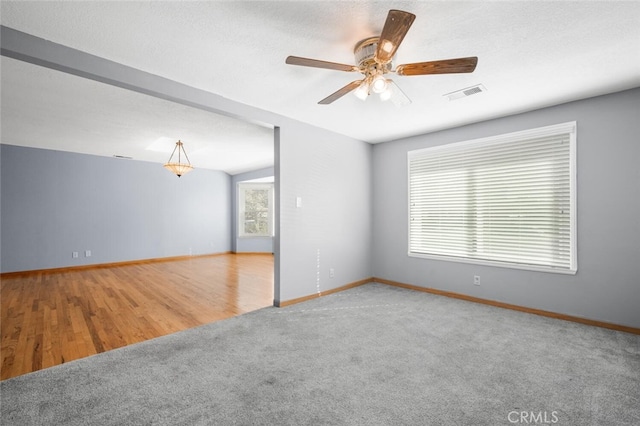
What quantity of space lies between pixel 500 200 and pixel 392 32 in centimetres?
303

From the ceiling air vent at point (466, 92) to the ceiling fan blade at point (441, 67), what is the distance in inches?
46.4

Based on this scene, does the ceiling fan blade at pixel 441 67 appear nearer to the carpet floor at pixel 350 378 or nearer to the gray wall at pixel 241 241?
the carpet floor at pixel 350 378

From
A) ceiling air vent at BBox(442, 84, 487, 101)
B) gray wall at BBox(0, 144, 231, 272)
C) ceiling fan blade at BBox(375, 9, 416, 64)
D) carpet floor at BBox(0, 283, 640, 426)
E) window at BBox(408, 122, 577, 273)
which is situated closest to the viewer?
ceiling fan blade at BBox(375, 9, 416, 64)

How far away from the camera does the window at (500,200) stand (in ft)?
10.9

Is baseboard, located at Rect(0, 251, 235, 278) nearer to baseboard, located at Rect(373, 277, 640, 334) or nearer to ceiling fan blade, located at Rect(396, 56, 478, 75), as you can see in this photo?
baseboard, located at Rect(373, 277, 640, 334)

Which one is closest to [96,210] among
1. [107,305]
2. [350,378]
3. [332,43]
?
[107,305]

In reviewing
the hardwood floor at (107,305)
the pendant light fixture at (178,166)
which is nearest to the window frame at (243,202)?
the hardwood floor at (107,305)

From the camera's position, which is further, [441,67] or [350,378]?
[350,378]

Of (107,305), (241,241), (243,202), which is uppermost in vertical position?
(243,202)

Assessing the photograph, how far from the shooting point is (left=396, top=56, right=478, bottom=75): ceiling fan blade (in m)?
1.85

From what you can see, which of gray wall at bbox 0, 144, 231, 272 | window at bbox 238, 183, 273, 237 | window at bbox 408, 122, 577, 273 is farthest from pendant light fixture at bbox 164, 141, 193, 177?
window at bbox 408, 122, 577, 273

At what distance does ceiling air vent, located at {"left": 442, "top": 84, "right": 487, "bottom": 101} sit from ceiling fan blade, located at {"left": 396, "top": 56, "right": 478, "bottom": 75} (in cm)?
118

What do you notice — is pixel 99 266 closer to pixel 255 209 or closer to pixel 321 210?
pixel 255 209

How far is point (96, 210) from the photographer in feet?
21.4
